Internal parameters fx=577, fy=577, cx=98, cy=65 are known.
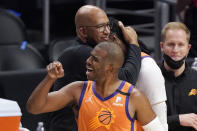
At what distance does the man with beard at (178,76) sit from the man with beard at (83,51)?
51cm

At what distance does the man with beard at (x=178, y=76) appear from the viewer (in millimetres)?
3641

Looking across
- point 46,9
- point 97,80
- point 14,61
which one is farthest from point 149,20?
point 97,80

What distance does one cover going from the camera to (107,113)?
2803mm

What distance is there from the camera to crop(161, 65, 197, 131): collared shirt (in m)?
3.64

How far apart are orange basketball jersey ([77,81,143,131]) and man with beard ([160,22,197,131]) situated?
83 centimetres

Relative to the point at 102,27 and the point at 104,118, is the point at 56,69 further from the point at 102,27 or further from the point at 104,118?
the point at 102,27

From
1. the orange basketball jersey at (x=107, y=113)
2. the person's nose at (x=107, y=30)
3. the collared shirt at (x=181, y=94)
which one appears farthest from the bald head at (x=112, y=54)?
the collared shirt at (x=181, y=94)

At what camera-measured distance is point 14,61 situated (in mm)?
5711

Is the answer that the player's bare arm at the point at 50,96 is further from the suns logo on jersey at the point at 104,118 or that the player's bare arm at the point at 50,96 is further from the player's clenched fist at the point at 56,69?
the suns logo on jersey at the point at 104,118

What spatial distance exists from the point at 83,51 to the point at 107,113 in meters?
0.54

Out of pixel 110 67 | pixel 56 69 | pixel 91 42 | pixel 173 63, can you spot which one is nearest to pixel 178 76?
pixel 173 63

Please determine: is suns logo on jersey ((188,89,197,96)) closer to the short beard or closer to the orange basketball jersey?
the short beard

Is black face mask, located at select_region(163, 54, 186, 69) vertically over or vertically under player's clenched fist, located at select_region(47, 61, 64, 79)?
under

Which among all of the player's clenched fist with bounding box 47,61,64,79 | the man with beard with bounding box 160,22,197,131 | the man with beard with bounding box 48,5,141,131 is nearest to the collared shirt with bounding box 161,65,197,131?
the man with beard with bounding box 160,22,197,131
